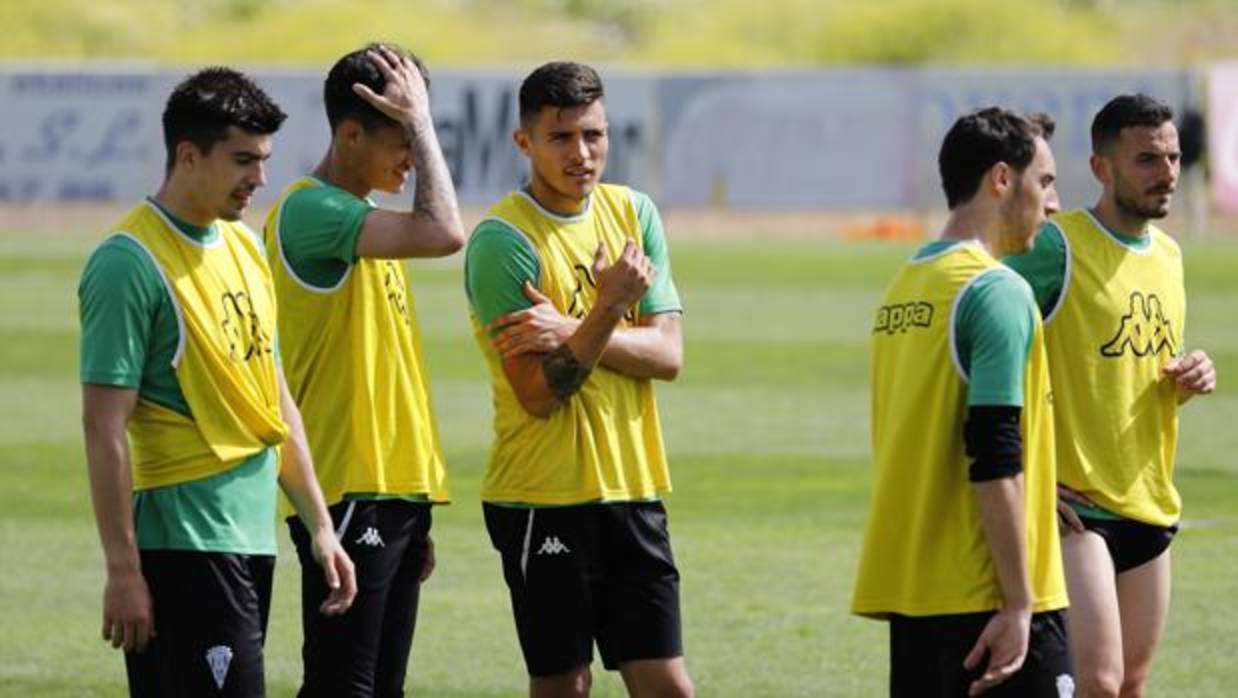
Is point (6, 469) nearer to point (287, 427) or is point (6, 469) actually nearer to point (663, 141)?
point (287, 427)

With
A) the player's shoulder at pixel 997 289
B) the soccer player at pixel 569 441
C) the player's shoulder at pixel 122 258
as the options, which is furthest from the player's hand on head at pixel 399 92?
the player's shoulder at pixel 997 289

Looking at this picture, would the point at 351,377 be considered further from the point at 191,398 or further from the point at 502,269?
the point at 191,398

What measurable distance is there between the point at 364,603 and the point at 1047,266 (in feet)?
7.51

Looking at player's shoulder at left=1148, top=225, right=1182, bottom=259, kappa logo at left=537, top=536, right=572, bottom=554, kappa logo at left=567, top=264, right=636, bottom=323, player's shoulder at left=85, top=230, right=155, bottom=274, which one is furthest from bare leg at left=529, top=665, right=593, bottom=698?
player's shoulder at left=1148, top=225, right=1182, bottom=259

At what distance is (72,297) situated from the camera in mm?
26875

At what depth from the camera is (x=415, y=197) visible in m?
7.06

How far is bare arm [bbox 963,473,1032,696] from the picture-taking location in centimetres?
603

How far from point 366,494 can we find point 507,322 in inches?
24.8

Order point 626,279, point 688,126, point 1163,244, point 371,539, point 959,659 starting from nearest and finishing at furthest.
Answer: point 959,659 < point 626,279 < point 371,539 < point 1163,244 < point 688,126

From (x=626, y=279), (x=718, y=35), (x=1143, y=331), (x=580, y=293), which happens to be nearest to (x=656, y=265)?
(x=580, y=293)

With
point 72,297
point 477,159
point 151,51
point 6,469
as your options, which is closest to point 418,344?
point 6,469

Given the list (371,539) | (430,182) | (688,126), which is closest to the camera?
(430,182)

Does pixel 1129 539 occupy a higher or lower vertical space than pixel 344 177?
lower

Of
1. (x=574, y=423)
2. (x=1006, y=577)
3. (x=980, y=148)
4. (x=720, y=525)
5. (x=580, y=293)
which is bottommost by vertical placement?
(x=720, y=525)
